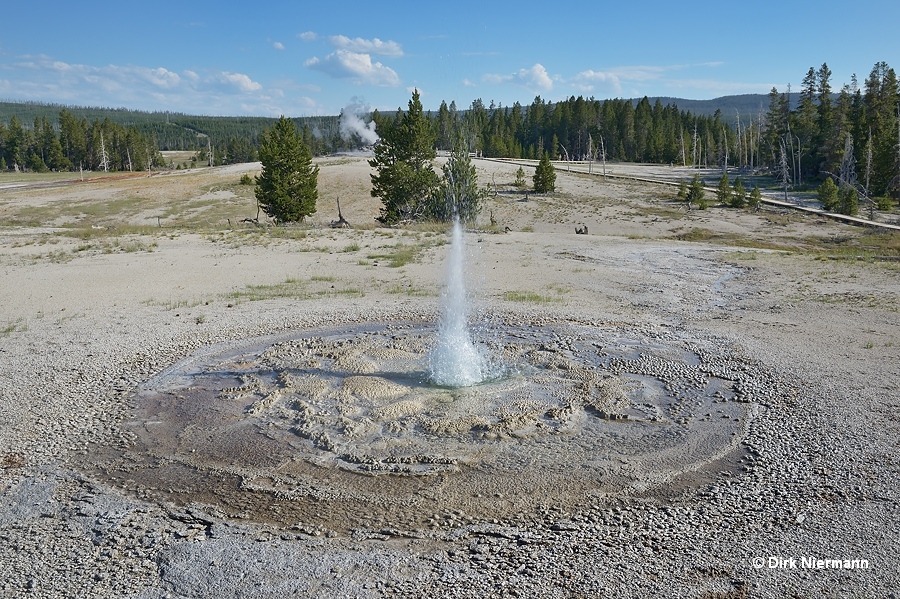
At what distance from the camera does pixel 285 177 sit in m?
40.3

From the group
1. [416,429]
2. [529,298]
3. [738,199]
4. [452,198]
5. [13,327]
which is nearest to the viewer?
[416,429]

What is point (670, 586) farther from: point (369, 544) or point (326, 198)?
point (326, 198)

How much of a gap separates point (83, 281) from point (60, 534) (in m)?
15.8

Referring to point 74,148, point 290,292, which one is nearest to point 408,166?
point 290,292

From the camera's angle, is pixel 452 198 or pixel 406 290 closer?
pixel 406 290

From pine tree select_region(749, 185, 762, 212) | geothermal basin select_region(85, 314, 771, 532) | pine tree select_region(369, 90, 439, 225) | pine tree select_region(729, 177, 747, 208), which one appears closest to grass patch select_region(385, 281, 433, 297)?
geothermal basin select_region(85, 314, 771, 532)

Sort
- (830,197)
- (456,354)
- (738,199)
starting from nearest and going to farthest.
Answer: (456,354)
(830,197)
(738,199)

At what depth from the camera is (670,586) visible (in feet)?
19.5

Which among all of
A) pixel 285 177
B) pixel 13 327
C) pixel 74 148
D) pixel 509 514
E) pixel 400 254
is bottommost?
pixel 509 514

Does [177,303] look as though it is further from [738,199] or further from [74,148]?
[74,148]

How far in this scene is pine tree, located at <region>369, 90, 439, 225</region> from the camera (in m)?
39.8

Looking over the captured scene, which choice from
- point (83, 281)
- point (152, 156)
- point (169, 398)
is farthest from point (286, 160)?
point (152, 156)

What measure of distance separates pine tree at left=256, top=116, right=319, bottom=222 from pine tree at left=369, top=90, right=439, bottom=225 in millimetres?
4323

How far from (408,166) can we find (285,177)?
7469 millimetres
